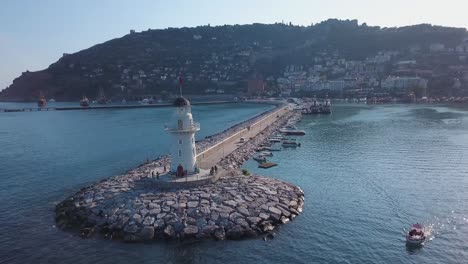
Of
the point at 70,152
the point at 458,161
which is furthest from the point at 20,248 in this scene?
the point at 458,161

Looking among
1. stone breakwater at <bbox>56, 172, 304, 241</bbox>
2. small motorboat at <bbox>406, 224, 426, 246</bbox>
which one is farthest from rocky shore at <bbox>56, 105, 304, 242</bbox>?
small motorboat at <bbox>406, 224, 426, 246</bbox>

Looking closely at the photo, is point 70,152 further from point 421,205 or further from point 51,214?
point 421,205

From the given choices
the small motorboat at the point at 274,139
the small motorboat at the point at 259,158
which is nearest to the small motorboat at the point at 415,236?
the small motorboat at the point at 259,158

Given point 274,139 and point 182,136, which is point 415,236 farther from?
point 274,139

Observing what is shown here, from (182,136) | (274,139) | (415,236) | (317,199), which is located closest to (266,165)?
(317,199)

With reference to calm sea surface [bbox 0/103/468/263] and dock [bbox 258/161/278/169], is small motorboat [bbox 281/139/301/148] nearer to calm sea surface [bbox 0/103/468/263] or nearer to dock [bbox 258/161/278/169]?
calm sea surface [bbox 0/103/468/263]
